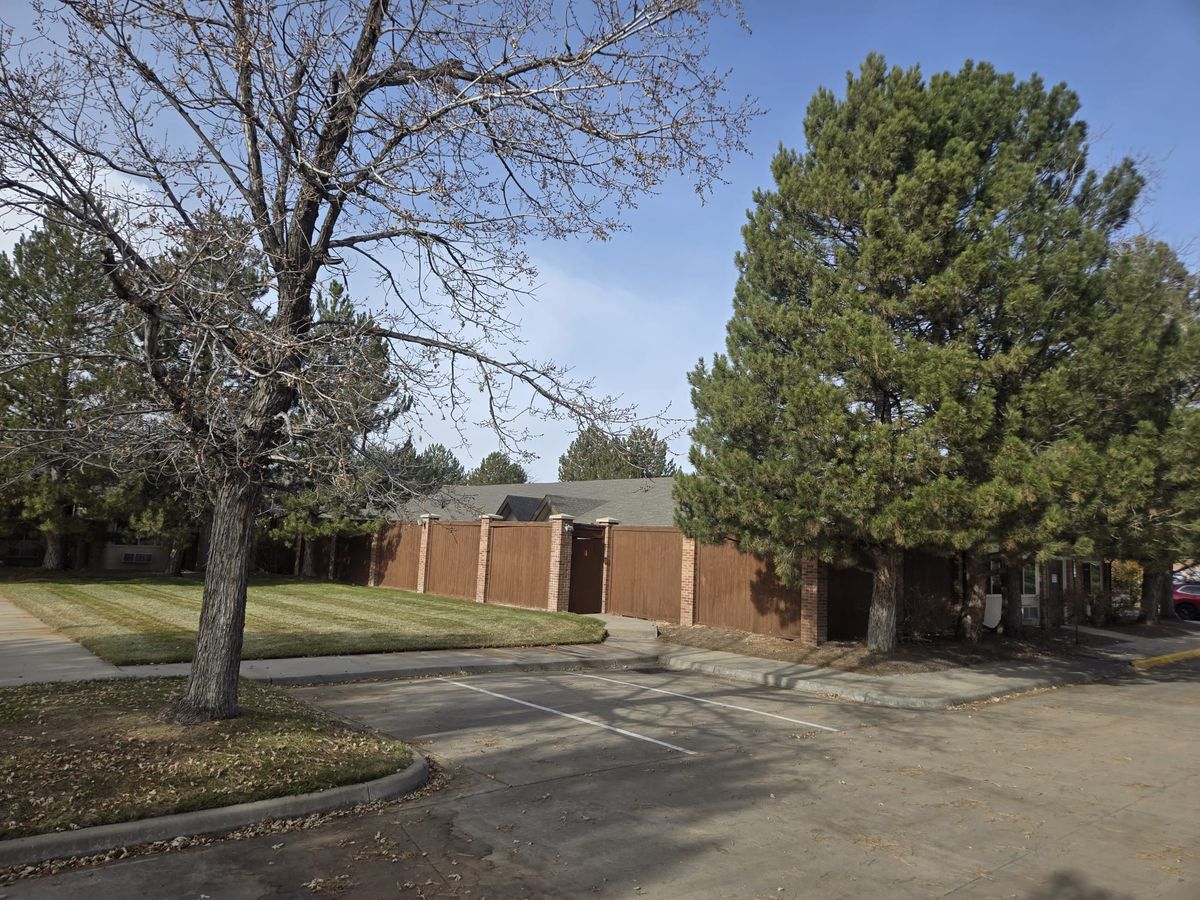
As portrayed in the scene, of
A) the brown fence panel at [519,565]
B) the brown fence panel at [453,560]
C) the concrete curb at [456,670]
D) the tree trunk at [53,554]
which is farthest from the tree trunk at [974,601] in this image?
the tree trunk at [53,554]

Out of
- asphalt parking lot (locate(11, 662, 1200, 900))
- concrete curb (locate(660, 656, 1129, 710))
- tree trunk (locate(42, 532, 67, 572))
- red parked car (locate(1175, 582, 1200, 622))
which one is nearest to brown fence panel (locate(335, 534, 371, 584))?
tree trunk (locate(42, 532, 67, 572))

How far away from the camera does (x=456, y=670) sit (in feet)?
41.1

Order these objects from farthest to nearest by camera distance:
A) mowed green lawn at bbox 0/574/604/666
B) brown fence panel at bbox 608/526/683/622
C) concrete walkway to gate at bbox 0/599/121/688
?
brown fence panel at bbox 608/526/683/622 → mowed green lawn at bbox 0/574/604/666 → concrete walkway to gate at bbox 0/599/121/688

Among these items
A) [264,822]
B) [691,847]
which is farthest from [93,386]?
[691,847]

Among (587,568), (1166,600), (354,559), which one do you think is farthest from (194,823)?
(1166,600)

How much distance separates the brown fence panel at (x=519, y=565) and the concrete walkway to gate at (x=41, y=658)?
11.2 m

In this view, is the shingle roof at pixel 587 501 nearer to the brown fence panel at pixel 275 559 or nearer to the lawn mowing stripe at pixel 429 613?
the lawn mowing stripe at pixel 429 613

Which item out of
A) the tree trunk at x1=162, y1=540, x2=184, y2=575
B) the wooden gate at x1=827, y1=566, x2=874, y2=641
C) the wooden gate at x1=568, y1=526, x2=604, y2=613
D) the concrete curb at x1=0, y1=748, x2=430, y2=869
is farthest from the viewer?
the tree trunk at x1=162, y1=540, x2=184, y2=575

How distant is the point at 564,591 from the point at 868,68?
45.2ft

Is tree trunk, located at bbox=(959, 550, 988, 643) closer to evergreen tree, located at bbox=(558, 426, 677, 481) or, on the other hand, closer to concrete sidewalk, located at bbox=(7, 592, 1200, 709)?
concrete sidewalk, located at bbox=(7, 592, 1200, 709)

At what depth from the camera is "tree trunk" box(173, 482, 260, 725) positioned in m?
6.77

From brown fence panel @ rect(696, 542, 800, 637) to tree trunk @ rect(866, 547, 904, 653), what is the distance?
182 cm

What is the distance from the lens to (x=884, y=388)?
13.0 meters

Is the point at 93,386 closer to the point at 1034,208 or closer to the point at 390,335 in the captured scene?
the point at 390,335
